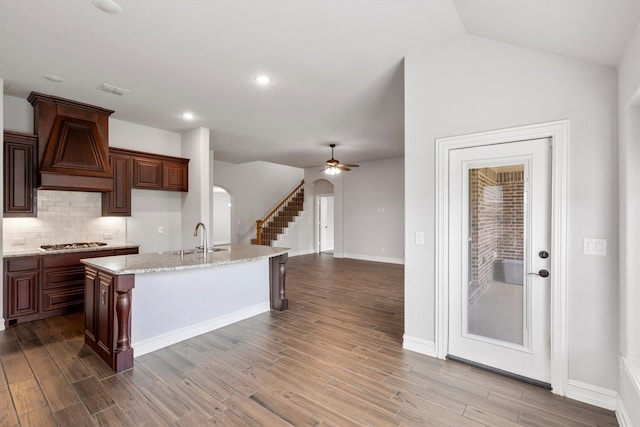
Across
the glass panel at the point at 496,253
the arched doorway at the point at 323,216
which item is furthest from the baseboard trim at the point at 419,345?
the arched doorway at the point at 323,216

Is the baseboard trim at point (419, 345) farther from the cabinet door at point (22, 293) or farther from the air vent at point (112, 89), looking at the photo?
the cabinet door at point (22, 293)

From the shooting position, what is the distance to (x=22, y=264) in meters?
3.95

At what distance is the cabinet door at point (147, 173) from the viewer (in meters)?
5.25

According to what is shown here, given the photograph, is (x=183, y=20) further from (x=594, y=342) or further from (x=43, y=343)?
(x=594, y=342)

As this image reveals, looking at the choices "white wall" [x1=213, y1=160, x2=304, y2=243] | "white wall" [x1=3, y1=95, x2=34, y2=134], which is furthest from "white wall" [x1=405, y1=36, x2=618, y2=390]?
"white wall" [x1=213, y1=160, x2=304, y2=243]

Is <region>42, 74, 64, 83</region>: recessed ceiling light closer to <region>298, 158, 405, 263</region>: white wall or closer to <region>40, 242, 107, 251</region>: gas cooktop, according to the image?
<region>40, 242, 107, 251</region>: gas cooktop

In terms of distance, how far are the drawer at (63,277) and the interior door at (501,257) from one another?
4.89 metres

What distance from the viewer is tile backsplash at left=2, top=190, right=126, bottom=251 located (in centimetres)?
431

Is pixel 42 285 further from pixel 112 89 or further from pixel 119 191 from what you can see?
pixel 112 89

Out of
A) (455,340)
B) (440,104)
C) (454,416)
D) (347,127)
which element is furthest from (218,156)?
(454,416)

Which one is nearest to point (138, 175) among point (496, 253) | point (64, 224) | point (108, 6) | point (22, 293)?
point (64, 224)

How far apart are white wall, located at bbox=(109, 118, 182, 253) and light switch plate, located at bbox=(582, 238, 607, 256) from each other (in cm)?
596

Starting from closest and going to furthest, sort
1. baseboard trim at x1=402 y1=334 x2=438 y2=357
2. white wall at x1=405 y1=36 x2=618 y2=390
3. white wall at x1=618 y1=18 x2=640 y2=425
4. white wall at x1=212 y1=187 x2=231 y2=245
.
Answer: white wall at x1=618 y1=18 x2=640 y2=425 → white wall at x1=405 y1=36 x2=618 y2=390 → baseboard trim at x1=402 y1=334 x2=438 y2=357 → white wall at x1=212 y1=187 x2=231 y2=245

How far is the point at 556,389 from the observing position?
243 cm
